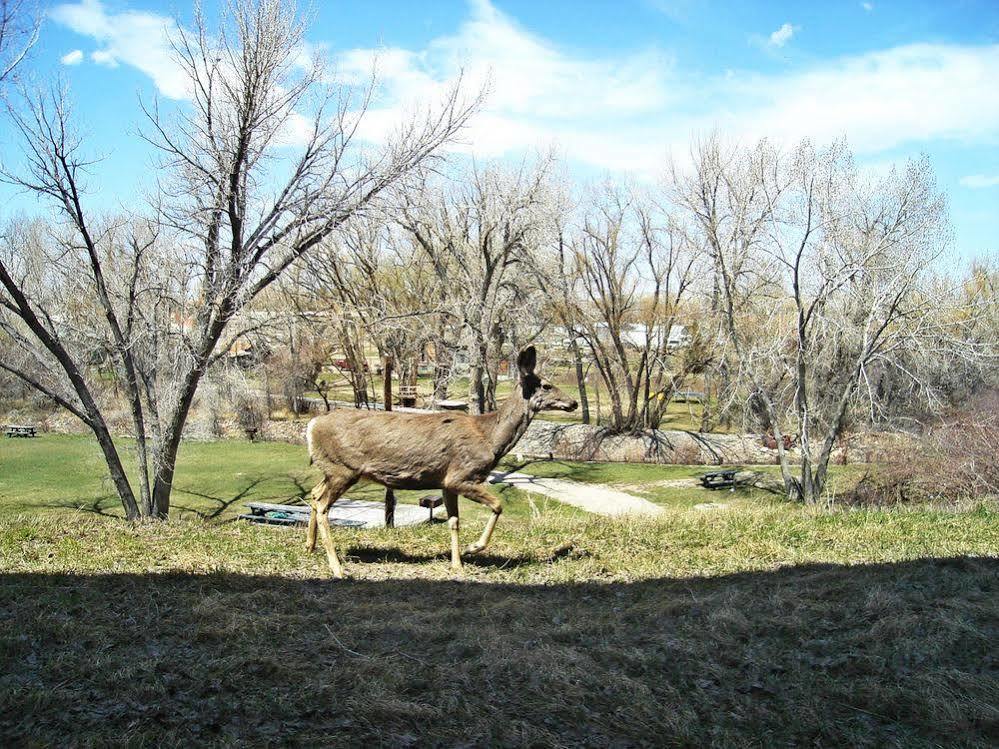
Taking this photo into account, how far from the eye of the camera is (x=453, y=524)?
919cm

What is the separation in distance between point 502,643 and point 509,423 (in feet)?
12.3

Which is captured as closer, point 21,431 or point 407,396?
point 407,396

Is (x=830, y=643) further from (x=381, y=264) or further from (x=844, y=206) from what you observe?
(x=381, y=264)

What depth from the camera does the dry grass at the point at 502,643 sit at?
→ 4.62 meters

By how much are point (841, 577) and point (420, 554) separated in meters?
4.90

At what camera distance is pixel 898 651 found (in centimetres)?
581

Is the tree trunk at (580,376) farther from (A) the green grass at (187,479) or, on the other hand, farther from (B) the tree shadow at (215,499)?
(B) the tree shadow at (215,499)

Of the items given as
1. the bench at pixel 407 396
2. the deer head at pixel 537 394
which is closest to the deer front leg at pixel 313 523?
the deer head at pixel 537 394

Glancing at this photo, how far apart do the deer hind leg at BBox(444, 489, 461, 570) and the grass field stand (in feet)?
0.77

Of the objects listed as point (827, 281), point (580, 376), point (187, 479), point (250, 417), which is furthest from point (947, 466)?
point (250, 417)

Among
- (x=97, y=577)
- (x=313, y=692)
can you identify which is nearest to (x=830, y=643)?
(x=313, y=692)

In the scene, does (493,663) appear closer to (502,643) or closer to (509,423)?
(502,643)

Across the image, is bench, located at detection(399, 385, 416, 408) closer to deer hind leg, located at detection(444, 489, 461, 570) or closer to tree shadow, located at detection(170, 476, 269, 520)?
tree shadow, located at detection(170, 476, 269, 520)

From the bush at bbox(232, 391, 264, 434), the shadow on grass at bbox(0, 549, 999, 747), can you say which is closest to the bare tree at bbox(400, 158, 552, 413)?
the bush at bbox(232, 391, 264, 434)
